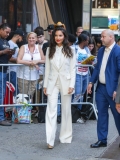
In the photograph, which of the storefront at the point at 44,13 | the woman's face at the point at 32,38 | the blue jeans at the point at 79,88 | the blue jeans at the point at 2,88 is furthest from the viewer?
the storefront at the point at 44,13

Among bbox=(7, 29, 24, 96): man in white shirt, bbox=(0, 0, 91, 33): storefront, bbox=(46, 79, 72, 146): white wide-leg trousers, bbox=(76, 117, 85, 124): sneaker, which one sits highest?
bbox=(0, 0, 91, 33): storefront

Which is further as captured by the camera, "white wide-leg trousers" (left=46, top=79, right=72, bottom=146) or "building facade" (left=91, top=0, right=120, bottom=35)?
"building facade" (left=91, top=0, right=120, bottom=35)

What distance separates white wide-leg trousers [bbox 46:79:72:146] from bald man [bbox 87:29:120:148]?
519 millimetres

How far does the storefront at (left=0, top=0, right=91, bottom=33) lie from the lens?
1505 centimetres

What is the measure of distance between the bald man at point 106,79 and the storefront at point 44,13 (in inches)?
272

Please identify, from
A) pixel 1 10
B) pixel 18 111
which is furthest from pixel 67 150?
pixel 1 10

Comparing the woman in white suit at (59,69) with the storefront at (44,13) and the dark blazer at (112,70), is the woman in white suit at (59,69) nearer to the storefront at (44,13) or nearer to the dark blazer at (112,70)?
the dark blazer at (112,70)

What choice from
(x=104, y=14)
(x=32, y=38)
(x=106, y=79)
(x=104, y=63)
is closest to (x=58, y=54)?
(x=104, y=63)

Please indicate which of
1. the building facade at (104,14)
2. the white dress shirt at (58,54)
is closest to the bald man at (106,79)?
the white dress shirt at (58,54)

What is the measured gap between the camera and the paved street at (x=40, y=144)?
767 cm

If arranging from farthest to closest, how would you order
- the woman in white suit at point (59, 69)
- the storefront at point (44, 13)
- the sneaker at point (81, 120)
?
the storefront at point (44, 13)
the sneaker at point (81, 120)
the woman in white suit at point (59, 69)

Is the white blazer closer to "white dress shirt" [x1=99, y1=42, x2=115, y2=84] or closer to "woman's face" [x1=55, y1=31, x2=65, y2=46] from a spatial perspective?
"woman's face" [x1=55, y1=31, x2=65, y2=46]

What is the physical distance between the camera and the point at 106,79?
794 cm

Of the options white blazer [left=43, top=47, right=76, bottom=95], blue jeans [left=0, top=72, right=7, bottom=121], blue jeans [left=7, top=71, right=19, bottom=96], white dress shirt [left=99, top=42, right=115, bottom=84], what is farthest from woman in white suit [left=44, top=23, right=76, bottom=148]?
blue jeans [left=7, top=71, right=19, bottom=96]
